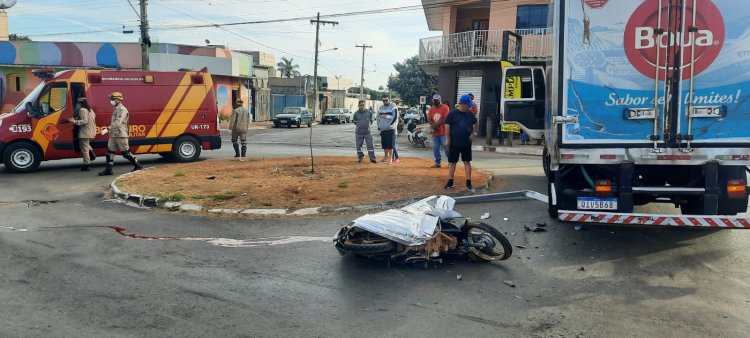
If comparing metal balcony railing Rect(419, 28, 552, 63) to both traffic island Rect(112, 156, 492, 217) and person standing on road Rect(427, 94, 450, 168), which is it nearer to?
person standing on road Rect(427, 94, 450, 168)

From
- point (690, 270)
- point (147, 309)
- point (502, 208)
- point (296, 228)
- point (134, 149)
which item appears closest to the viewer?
point (147, 309)

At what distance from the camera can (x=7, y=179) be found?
12.0m

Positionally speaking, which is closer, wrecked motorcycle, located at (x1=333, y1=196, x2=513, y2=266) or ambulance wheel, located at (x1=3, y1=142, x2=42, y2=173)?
wrecked motorcycle, located at (x1=333, y1=196, x2=513, y2=266)

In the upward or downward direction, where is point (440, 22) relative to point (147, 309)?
upward

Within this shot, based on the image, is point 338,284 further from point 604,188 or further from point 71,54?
point 71,54

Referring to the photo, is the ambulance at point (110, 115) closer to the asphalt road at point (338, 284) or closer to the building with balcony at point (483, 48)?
the asphalt road at point (338, 284)

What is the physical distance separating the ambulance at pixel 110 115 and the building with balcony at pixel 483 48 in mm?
13137

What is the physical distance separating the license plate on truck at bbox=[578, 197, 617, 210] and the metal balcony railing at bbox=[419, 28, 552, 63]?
18.3 metres

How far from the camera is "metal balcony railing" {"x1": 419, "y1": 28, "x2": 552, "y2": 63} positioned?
24000 millimetres

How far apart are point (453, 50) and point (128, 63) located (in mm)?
22041

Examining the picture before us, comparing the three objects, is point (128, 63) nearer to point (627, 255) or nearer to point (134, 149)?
point (134, 149)

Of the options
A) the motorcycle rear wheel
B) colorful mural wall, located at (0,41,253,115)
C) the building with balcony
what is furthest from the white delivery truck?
colorful mural wall, located at (0,41,253,115)

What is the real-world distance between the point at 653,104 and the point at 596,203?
47.0 inches

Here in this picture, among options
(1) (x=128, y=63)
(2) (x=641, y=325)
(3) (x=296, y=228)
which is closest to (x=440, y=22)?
(1) (x=128, y=63)
